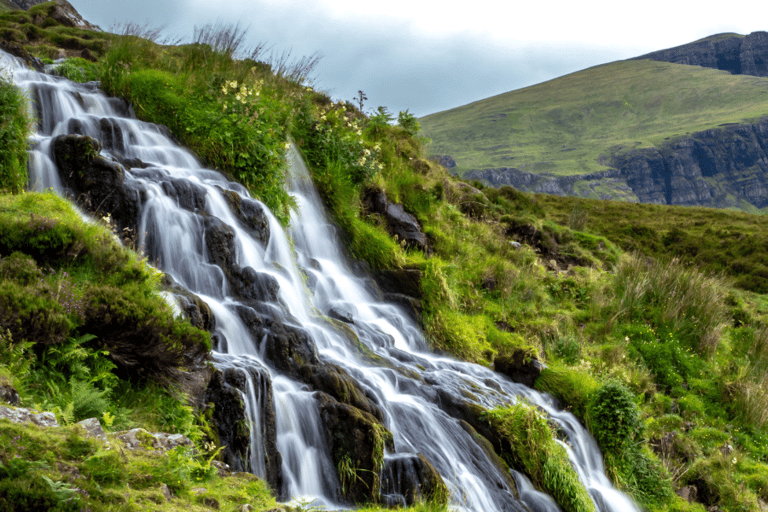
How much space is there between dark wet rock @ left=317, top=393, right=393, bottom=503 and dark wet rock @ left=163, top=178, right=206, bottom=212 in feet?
13.4

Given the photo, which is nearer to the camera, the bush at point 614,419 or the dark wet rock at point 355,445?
the dark wet rock at point 355,445

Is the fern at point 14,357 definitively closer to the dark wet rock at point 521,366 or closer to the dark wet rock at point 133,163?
the dark wet rock at point 133,163

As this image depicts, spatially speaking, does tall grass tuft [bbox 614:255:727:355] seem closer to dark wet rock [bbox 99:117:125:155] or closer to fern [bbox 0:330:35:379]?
dark wet rock [bbox 99:117:125:155]

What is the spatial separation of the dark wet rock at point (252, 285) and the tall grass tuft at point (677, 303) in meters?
8.56

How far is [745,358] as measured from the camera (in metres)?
11.3

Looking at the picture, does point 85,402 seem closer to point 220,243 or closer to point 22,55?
point 220,243

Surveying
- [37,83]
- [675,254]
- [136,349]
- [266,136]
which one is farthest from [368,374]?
[675,254]

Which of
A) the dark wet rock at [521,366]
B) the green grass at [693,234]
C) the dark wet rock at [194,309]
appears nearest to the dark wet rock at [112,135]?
the dark wet rock at [194,309]

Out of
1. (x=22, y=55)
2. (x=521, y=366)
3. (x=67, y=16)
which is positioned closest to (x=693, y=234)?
(x=521, y=366)

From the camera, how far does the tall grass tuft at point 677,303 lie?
11.7 m

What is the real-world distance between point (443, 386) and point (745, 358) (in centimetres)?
829

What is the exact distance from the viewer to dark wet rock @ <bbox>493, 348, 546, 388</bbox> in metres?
8.58

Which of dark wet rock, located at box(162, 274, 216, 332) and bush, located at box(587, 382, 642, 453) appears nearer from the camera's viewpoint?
dark wet rock, located at box(162, 274, 216, 332)

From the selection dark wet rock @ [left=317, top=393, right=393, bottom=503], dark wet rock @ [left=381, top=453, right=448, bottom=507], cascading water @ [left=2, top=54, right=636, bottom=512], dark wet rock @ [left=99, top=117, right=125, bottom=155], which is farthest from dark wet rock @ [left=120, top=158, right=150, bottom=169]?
dark wet rock @ [left=381, top=453, right=448, bottom=507]
